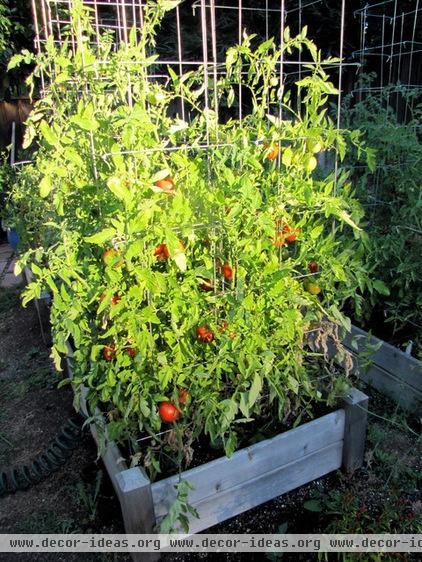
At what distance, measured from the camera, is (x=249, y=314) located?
1.47 m

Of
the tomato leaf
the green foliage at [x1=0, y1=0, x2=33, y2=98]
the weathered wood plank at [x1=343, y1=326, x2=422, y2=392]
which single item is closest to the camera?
the tomato leaf

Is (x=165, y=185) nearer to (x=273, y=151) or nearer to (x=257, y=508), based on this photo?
(x=273, y=151)

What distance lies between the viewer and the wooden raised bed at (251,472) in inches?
57.7

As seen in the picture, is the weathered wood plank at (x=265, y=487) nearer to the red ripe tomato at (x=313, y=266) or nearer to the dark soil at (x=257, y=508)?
the dark soil at (x=257, y=508)

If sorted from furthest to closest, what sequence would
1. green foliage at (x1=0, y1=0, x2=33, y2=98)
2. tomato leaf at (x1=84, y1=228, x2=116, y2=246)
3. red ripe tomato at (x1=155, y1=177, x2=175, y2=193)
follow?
green foliage at (x1=0, y1=0, x2=33, y2=98) < red ripe tomato at (x1=155, y1=177, x2=175, y2=193) < tomato leaf at (x1=84, y1=228, x2=116, y2=246)

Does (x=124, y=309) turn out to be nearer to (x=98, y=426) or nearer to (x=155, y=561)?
(x=98, y=426)

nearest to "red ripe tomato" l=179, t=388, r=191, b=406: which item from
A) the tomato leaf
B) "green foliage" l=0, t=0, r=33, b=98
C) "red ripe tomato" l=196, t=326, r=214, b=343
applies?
"red ripe tomato" l=196, t=326, r=214, b=343

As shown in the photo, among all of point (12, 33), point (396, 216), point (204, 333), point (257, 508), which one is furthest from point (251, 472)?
point (12, 33)

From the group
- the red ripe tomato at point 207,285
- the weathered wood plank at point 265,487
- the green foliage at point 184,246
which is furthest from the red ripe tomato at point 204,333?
the weathered wood plank at point 265,487

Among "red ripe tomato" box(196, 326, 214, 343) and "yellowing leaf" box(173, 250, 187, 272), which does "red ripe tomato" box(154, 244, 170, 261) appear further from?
"red ripe tomato" box(196, 326, 214, 343)

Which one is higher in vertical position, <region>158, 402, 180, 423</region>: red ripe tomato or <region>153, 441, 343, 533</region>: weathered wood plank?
<region>158, 402, 180, 423</region>: red ripe tomato

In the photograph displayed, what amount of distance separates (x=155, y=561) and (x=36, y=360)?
1635 millimetres

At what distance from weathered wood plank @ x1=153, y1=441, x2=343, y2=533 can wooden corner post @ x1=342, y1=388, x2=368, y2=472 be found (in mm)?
30

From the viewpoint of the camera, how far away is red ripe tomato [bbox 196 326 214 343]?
1533 millimetres
